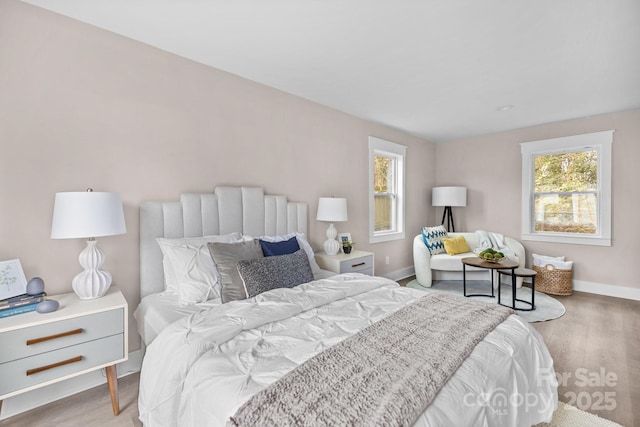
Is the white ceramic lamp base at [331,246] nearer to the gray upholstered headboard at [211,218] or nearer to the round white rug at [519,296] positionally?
the gray upholstered headboard at [211,218]

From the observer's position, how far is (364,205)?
4309mm

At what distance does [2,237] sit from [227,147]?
5.35 ft

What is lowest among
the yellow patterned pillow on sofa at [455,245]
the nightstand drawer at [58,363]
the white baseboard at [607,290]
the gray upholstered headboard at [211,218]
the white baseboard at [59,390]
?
the white baseboard at [59,390]

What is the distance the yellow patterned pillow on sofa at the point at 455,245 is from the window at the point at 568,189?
3.30 ft

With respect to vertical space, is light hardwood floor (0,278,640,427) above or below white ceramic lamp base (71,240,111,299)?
below

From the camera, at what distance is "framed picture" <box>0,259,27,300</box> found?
1.71m

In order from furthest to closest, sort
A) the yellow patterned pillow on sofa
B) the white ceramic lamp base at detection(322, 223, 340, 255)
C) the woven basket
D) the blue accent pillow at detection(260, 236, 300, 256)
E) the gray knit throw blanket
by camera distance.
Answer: the yellow patterned pillow on sofa < the woven basket < the white ceramic lamp base at detection(322, 223, 340, 255) < the blue accent pillow at detection(260, 236, 300, 256) < the gray knit throw blanket

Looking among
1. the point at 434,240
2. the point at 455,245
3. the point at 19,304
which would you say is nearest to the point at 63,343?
the point at 19,304

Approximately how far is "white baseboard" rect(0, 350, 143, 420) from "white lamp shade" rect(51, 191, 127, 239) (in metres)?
1.05

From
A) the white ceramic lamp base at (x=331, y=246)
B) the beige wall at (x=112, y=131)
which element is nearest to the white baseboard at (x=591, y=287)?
the white ceramic lamp base at (x=331, y=246)

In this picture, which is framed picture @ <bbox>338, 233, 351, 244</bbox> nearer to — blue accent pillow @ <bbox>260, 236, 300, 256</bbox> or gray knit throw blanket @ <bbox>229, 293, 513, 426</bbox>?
blue accent pillow @ <bbox>260, 236, 300, 256</bbox>

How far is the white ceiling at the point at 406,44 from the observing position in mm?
1923

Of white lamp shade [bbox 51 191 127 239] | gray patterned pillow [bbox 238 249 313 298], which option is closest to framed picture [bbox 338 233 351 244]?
gray patterned pillow [bbox 238 249 313 298]

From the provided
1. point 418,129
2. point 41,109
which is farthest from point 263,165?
point 418,129
